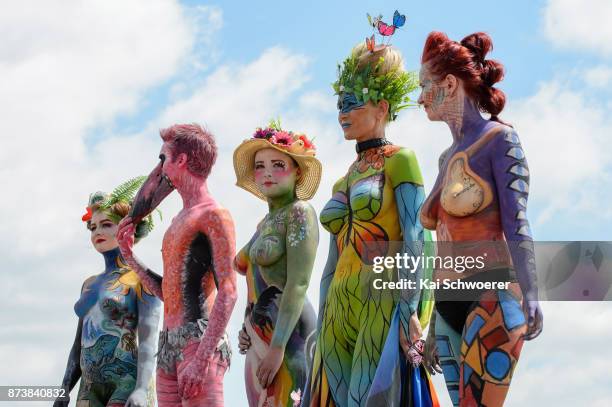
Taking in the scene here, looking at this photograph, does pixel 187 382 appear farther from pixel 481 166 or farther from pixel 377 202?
pixel 481 166

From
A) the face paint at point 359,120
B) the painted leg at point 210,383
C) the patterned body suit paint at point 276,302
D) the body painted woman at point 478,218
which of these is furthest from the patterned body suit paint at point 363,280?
the painted leg at point 210,383

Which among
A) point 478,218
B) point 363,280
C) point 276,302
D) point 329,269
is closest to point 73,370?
point 276,302

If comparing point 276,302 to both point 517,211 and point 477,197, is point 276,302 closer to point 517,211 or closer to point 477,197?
point 477,197

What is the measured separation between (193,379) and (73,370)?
2146mm

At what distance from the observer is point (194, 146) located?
26.0ft

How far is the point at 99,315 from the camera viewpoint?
8.77 metres

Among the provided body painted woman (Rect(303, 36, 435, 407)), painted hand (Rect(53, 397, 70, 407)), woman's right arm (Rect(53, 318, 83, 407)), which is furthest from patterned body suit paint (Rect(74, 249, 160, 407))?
body painted woman (Rect(303, 36, 435, 407))

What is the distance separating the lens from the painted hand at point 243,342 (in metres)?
7.41

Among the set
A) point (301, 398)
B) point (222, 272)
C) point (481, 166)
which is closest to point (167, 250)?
point (222, 272)

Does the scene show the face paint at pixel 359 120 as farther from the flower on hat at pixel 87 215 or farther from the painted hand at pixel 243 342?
the flower on hat at pixel 87 215

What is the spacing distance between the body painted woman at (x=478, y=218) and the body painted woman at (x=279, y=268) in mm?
1407

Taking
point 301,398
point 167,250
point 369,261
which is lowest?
point 301,398

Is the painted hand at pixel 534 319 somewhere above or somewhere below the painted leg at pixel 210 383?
below

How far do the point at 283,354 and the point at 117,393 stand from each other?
1.92 meters
